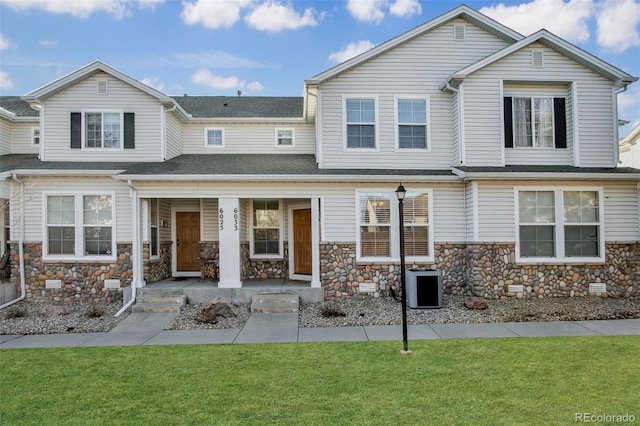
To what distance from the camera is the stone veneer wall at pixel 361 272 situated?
35.7 feet

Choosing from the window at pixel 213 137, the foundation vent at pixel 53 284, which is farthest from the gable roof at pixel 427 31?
the foundation vent at pixel 53 284

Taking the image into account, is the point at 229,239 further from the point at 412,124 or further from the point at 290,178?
the point at 412,124

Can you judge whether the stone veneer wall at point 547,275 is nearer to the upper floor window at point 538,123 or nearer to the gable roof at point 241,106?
the upper floor window at point 538,123

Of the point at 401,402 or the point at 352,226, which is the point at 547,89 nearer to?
the point at 352,226

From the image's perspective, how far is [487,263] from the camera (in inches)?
415

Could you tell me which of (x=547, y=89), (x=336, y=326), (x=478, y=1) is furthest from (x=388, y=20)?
(x=336, y=326)

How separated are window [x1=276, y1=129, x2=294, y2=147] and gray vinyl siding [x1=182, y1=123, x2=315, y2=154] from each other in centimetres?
10

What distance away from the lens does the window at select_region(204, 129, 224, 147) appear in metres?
13.9

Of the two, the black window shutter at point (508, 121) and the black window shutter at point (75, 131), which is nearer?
Result: the black window shutter at point (508, 121)

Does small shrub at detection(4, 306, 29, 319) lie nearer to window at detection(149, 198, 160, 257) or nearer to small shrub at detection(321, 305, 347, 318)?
window at detection(149, 198, 160, 257)

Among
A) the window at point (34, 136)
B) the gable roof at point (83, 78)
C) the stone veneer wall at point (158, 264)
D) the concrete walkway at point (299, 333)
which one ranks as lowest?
the concrete walkway at point (299, 333)

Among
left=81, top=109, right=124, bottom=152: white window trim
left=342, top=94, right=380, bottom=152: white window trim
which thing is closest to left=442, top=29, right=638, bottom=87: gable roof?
left=342, top=94, right=380, bottom=152: white window trim

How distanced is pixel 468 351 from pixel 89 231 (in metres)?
9.81

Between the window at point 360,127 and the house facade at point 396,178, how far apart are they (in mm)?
39
